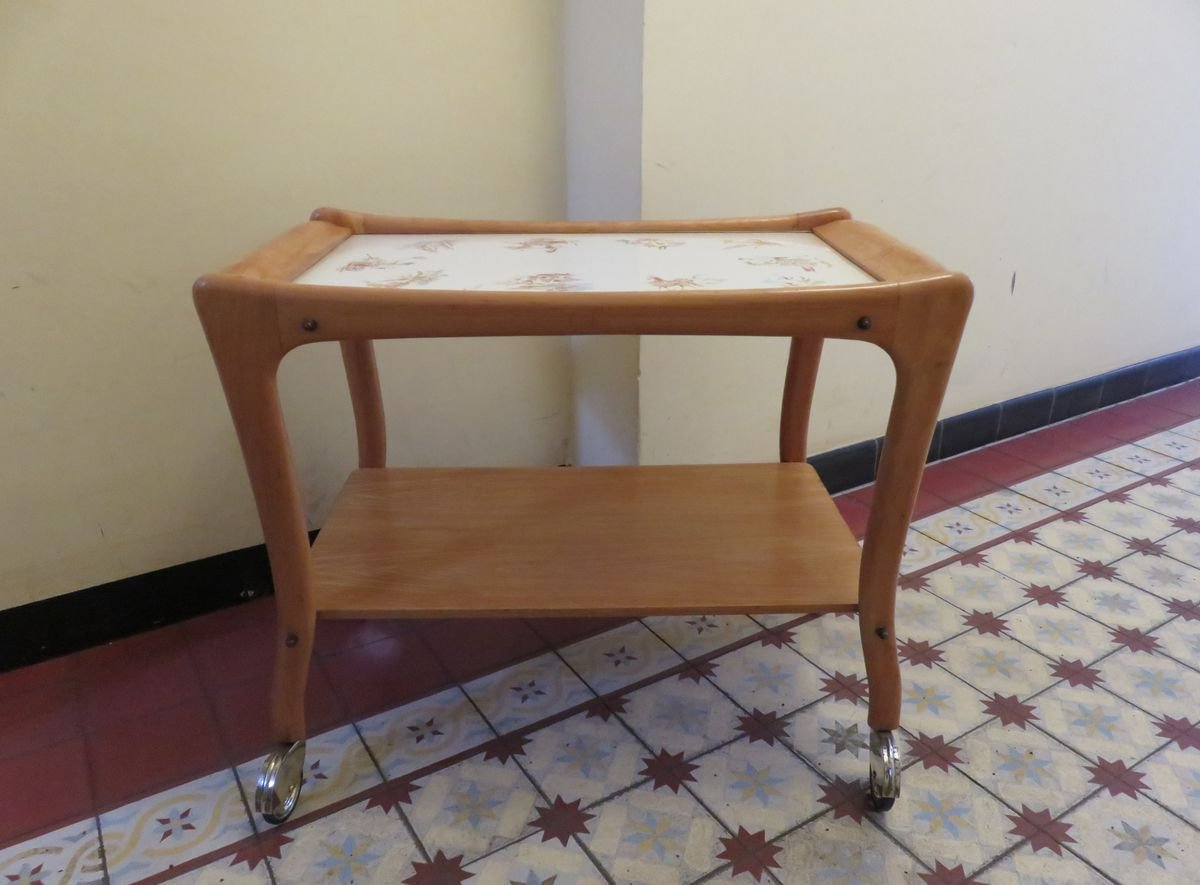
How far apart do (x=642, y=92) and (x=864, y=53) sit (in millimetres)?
371

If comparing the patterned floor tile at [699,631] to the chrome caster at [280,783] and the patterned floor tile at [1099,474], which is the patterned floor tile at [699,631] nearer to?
the chrome caster at [280,783]

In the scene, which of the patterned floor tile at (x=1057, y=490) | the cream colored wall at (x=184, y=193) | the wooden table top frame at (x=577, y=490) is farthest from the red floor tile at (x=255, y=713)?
the patterned floor tile at (x=1057, y=490)

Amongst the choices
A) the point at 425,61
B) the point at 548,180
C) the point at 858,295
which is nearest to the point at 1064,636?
the point at 858,295

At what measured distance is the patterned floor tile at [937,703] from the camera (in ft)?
3.00

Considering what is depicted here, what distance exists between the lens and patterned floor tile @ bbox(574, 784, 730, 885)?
0.75 metres

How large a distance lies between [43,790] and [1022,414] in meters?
1.65

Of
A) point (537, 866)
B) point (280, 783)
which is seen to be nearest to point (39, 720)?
point (280, 783)

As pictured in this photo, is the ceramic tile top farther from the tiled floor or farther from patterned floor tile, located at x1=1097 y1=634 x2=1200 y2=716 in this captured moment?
patterned floor tile, located at x1=1097 y1=634 x2=1200 y2=716

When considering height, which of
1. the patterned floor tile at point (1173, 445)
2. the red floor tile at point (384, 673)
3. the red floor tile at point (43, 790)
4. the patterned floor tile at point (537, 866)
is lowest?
the patterned floor tile at point (1173, 445)

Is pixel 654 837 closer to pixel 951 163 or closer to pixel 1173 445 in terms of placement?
pixel 951 163

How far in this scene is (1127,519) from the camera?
52.2 inches

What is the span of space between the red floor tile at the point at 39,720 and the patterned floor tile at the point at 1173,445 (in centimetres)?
177

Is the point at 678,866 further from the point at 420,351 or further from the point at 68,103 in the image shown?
the point at 68,103

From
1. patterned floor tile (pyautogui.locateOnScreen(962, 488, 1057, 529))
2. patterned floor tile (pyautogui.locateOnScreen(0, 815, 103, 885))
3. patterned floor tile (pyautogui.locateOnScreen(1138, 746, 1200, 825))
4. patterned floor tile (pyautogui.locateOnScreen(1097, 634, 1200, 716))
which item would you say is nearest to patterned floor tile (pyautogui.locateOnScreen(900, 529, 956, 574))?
patterned floor tile (pyautogui.locateOnScreen(962, 488, 1057, 529))
